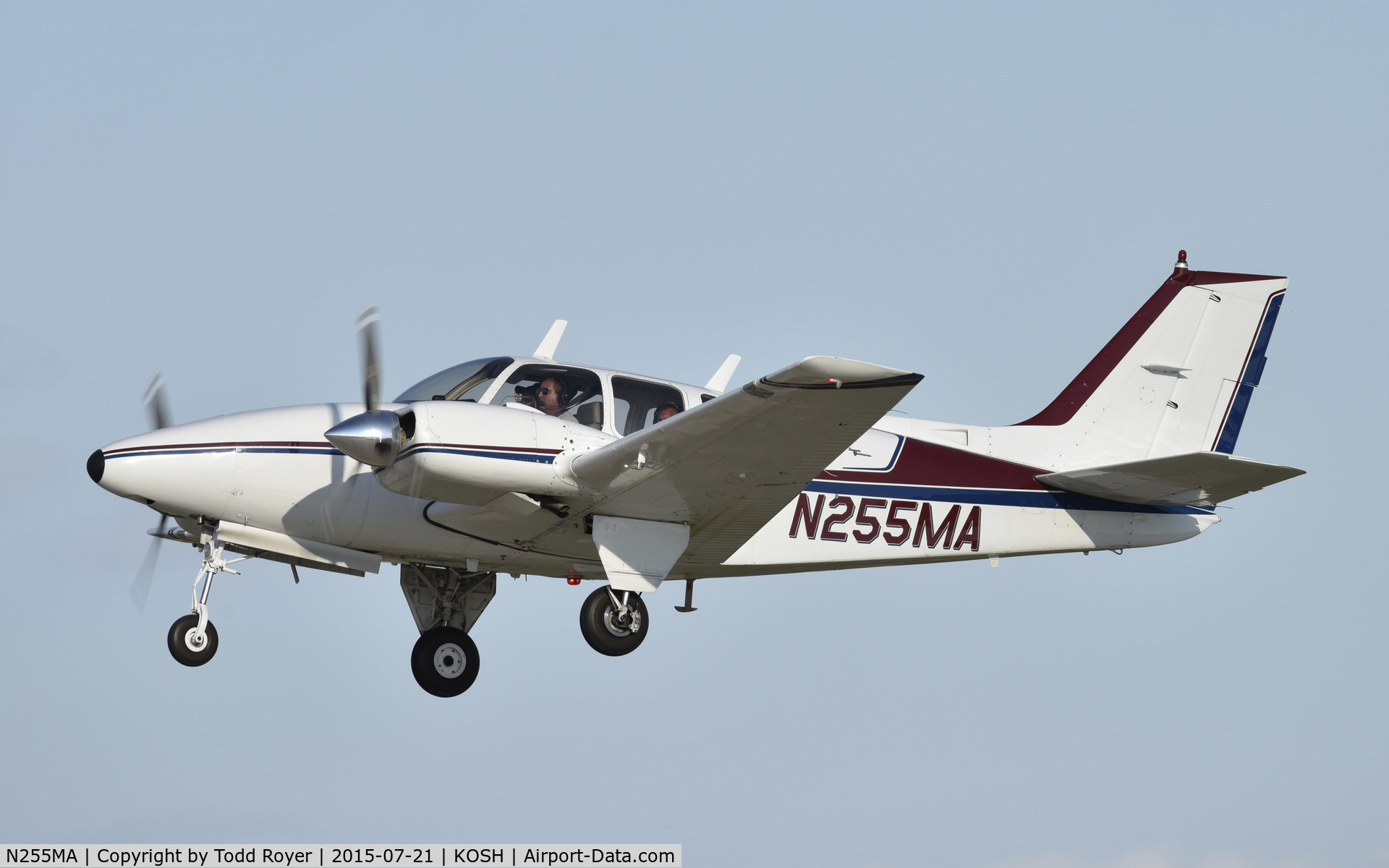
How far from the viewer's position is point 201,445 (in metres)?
12.0

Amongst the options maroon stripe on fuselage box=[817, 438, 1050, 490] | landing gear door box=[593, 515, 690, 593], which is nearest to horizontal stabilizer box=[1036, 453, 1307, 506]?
maroon stripe on fuselage box=[817, 438, 1050, 490]

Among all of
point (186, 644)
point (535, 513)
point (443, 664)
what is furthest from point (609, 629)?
point (186, 644)

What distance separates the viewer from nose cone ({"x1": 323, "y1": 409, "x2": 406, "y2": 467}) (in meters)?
10.8

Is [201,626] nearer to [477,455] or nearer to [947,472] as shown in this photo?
[477,455]

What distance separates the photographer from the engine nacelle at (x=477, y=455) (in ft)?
35.4

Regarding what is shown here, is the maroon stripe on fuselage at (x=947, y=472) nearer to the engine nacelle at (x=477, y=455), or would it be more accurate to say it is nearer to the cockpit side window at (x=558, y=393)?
the cockpit side window at (x=558, y=393)

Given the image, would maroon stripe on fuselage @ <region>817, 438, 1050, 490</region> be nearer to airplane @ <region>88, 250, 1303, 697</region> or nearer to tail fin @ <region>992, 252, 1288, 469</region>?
airplane @ <region>88, 250, 1303, 697</region>

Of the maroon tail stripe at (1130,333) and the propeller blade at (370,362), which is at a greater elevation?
the maroon tail stripe at (1130,333)

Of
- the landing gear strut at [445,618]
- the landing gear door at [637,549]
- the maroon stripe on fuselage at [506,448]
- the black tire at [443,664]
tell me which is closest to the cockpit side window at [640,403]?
the landing gear door at [637,549]

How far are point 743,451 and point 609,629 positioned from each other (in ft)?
8.75

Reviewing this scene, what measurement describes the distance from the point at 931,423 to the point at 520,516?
14.6 ft

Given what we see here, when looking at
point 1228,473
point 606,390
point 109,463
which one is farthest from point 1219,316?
point 109,463

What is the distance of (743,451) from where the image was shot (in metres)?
11.0

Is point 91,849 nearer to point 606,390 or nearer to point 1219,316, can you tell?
point 606,390
